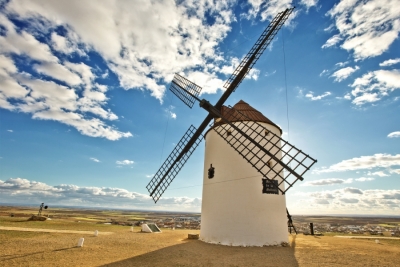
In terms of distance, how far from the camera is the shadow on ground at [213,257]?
7.81 metres

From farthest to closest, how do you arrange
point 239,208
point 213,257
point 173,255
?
point 239,208, point 173,255, point 213,257

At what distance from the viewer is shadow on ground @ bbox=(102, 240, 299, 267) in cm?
781

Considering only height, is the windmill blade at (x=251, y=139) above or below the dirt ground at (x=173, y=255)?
above

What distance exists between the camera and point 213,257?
8.84m

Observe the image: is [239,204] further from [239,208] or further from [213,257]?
[213,257]

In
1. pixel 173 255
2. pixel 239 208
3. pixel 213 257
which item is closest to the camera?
pixel 213 257

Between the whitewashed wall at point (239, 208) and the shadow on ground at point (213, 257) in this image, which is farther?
the whitewashed wall at point (239, 208)

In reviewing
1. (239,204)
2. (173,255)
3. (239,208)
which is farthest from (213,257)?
(239,204)

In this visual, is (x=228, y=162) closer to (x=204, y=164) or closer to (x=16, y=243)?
(x=204, y=164)

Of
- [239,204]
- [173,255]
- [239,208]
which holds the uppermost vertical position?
[239,204]

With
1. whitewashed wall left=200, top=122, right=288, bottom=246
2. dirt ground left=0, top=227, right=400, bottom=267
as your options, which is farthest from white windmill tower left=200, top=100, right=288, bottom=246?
dirt ground left=0, top=227, right=400, bottom=267

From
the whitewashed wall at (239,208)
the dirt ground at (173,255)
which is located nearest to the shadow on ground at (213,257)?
the dirt ground at (173,255)

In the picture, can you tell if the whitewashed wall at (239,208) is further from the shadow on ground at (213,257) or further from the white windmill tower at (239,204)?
the shadow on ground at (213,257)

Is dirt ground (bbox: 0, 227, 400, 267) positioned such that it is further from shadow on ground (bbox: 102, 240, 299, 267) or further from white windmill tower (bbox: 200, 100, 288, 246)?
white windmill tower (bbox: 200, 100, 288, 246)
